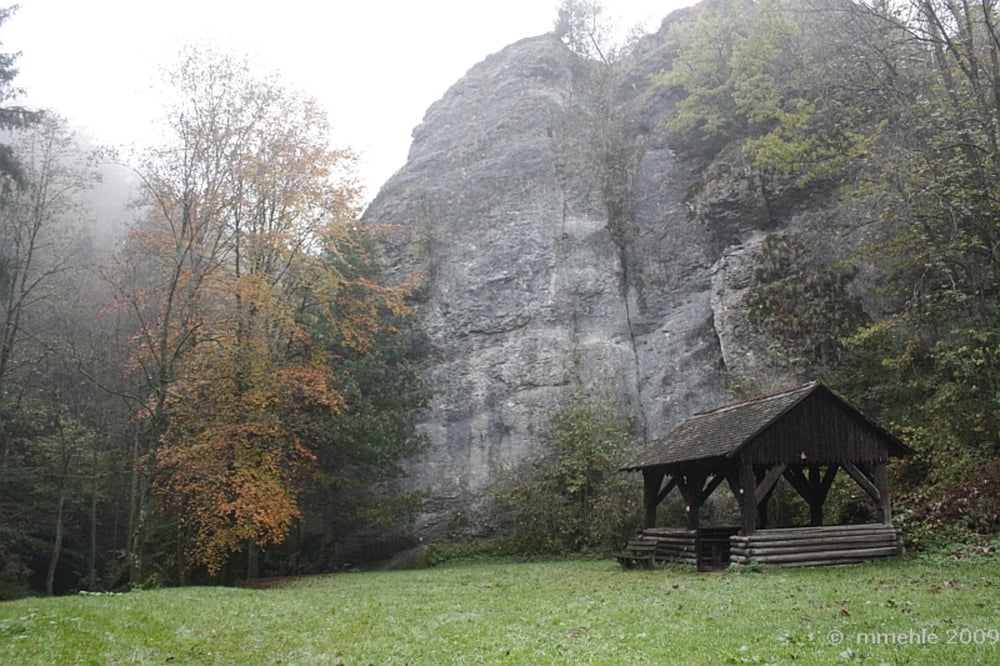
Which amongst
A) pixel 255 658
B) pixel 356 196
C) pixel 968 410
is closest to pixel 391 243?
pixel 356 196

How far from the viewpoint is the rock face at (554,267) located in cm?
2705

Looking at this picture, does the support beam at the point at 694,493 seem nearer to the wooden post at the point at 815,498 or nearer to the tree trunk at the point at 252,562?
the wooden post at the point at 815,498

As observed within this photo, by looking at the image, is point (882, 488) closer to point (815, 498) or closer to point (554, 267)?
point (815, 498)

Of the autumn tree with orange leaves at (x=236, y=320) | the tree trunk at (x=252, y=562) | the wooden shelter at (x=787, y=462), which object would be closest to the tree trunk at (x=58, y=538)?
the autumn tree with orange leaves at (x=236, y=320)

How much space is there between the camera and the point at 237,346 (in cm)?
2133

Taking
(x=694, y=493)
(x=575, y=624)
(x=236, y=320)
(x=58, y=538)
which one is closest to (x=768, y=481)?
(x=694, y=493)

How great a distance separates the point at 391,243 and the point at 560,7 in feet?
63.7

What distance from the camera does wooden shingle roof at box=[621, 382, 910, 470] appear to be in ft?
50.3

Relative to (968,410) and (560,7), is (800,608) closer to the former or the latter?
(968,410)

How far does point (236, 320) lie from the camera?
2152 centimetres

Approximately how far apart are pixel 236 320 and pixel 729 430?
47.7ft

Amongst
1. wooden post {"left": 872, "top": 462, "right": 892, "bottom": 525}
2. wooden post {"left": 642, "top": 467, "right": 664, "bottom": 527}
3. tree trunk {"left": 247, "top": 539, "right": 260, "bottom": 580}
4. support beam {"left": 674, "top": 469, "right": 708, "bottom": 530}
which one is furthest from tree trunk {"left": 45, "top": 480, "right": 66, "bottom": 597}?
wooden post {"left": 872, "top": 462, "right": 892, "bottom": 525}

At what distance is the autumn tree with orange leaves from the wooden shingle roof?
1041 cm

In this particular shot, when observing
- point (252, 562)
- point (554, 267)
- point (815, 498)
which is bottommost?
point (252, 562)
